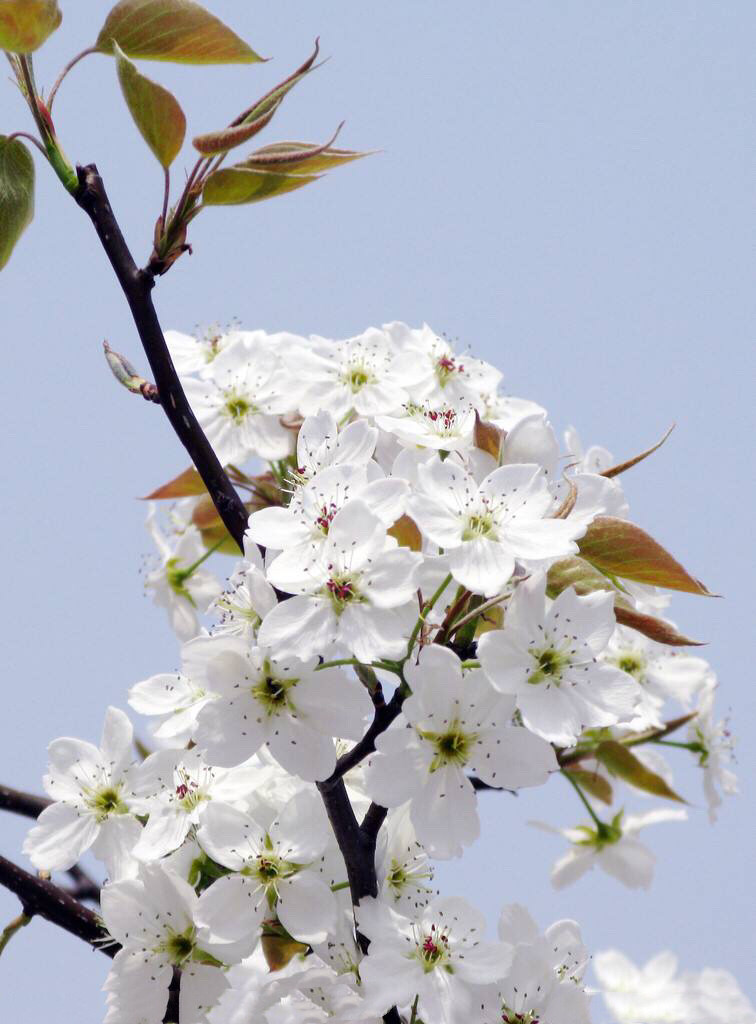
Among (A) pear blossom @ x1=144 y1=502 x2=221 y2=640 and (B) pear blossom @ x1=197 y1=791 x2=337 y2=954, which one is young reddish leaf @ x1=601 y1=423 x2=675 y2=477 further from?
(A) pear blossom @ x1=144 y1=502 x2=221 y2=640

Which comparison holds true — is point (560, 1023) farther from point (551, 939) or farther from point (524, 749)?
point (524, 749)

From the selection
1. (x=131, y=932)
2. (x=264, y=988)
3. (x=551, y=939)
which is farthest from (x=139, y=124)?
(x=551, y=939)

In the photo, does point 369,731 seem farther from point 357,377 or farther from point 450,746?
point 357,377

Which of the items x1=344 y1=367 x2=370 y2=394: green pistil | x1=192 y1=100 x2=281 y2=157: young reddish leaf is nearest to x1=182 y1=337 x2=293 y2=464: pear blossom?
x1=344 y1=367 x2=370 y2=394: green pistil

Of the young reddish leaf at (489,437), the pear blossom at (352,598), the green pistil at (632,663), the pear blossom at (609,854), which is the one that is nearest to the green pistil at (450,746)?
the pear blossom at (352,598)

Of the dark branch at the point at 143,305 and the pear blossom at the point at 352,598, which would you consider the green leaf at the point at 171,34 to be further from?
the pear blossom at the point at 352,598
